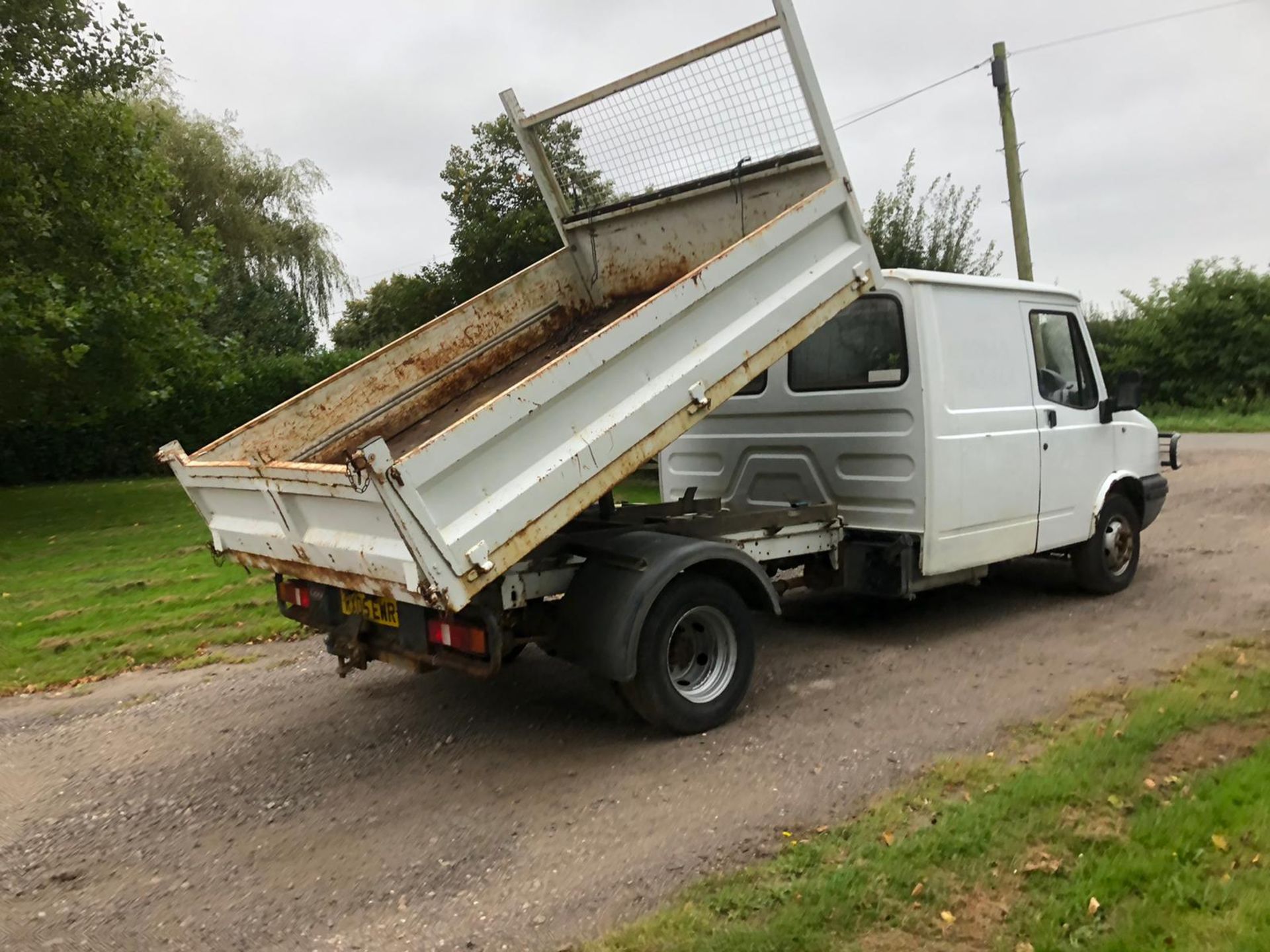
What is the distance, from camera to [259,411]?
2191cm

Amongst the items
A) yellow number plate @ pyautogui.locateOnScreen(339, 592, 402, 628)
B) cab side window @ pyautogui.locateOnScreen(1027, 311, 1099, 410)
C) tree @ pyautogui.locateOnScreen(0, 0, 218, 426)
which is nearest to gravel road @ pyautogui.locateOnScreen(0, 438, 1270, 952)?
yellow number plate @ pyautogui.locateOnScreen(339, 592, 402, 628)

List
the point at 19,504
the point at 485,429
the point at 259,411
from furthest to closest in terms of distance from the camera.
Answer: the point at 259,411 < the point at 19,504 < the point at 485,429

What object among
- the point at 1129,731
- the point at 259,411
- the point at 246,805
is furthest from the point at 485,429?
the point at 259,411

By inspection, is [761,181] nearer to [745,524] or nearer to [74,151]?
[745,524]

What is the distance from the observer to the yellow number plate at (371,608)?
471cm

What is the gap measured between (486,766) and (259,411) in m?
18.8

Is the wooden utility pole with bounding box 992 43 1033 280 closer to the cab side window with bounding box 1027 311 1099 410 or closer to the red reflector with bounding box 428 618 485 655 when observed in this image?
the cab side window with bounding box 1027 311 1099 410

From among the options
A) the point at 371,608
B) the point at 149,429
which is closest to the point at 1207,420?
the point at 371,608

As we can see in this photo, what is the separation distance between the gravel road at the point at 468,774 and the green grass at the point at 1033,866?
0.23m

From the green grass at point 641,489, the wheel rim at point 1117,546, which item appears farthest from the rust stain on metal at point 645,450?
the green grass at point 641,489

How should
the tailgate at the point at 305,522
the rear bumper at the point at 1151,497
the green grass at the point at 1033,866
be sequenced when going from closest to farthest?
the green grass at the point at 1033,866, the tailgate at the point at 305,522, the rear bumper at the point at 1151,497

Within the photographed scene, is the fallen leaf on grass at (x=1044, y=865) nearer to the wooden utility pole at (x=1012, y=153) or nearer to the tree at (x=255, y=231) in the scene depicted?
the wooden utility pole at (x=1012, y=153)

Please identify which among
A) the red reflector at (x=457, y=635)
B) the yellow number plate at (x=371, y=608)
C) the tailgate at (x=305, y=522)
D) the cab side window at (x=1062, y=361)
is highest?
the cab side window at (x=1062, y=361)

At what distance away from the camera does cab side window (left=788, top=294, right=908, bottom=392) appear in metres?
6.20
